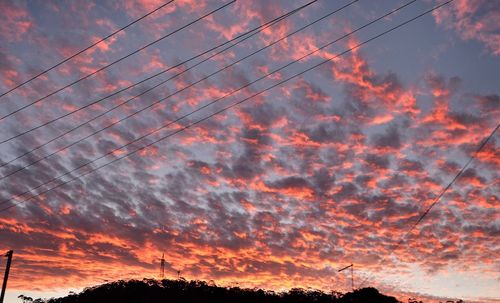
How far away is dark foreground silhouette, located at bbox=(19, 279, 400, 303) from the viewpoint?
128 ft

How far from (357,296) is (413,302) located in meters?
5.25

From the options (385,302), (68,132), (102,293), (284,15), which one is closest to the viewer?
(284,15)

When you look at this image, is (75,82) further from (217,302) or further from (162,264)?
(162,264)

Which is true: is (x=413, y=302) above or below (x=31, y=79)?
below

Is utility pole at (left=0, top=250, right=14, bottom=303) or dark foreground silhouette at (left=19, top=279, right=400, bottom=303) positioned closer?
dark foreground silhouette at (left=19, top=279, right=400, bottom=303)

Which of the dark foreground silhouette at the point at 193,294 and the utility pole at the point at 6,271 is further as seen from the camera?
the utility pole at the point at 6,271

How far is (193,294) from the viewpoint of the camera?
133 ft

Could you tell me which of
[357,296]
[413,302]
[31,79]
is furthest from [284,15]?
[413,302]

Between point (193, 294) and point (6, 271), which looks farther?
point (6, 271)

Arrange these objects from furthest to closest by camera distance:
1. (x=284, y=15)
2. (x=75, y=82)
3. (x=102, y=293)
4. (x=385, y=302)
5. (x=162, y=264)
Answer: (x=162, y=264), (x=102, y=293), (x=385, y=302), (x=75, y=82), (x=284, y=15)

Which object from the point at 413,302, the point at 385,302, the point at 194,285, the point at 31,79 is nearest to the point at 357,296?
the point at 385,302

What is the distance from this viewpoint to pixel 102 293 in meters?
42.3

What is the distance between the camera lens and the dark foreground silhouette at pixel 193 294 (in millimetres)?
38928

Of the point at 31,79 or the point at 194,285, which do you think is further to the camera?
the point at 194,285
